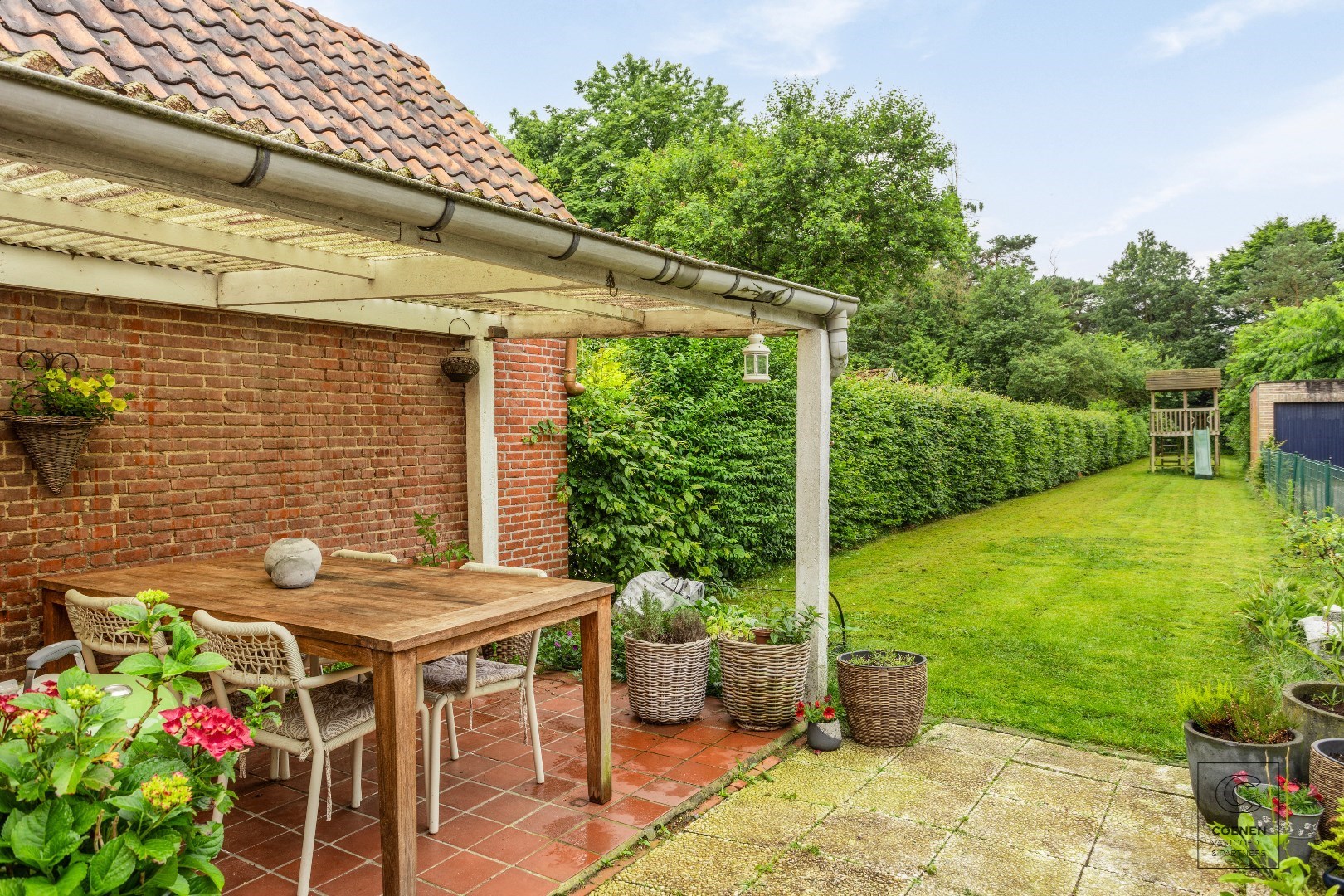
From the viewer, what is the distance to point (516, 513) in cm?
664

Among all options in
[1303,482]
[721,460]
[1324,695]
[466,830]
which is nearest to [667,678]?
[466,830]

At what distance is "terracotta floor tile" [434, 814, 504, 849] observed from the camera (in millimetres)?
3504

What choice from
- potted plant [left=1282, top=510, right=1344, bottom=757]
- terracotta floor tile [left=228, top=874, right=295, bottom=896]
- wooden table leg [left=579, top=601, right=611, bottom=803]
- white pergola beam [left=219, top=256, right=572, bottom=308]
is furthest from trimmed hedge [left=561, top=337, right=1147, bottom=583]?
potted plant [left=1282, top=510, right=1344, bottom=757]

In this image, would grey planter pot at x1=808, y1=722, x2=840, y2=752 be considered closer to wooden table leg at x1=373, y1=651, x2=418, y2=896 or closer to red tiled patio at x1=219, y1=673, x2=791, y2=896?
red tiled patio at x1=219, y1=673, x2=791, y2=896

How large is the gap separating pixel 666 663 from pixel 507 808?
1.27 metres

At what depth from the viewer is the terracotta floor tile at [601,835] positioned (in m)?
3.44

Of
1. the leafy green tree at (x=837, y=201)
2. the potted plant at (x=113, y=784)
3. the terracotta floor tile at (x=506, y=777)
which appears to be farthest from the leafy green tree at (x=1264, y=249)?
the potted plant at (x=113, y=784)

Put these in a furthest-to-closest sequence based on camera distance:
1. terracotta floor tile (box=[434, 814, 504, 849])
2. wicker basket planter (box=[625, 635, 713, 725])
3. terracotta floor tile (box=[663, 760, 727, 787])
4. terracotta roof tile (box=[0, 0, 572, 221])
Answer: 1. wicker basket planter (box=[625, 635, 713, 725])
2. terracotta floor tile (box=[663, 760, 727, 787])
3. terracotta roof tile (box=[0, 0, 572, 221])
4. terracotta floor tile (box=[434, 814, 504, 849])

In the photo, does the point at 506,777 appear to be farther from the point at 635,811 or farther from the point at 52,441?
the point at 52,441

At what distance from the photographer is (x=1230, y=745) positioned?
342cm

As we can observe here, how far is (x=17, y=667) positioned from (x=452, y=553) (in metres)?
2.57

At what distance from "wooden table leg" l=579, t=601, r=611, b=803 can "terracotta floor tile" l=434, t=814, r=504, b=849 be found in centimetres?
45

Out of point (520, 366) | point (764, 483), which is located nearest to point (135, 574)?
point (520, 366)

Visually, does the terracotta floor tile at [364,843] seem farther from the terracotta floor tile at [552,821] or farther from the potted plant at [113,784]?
the potted plant at [113,784]
